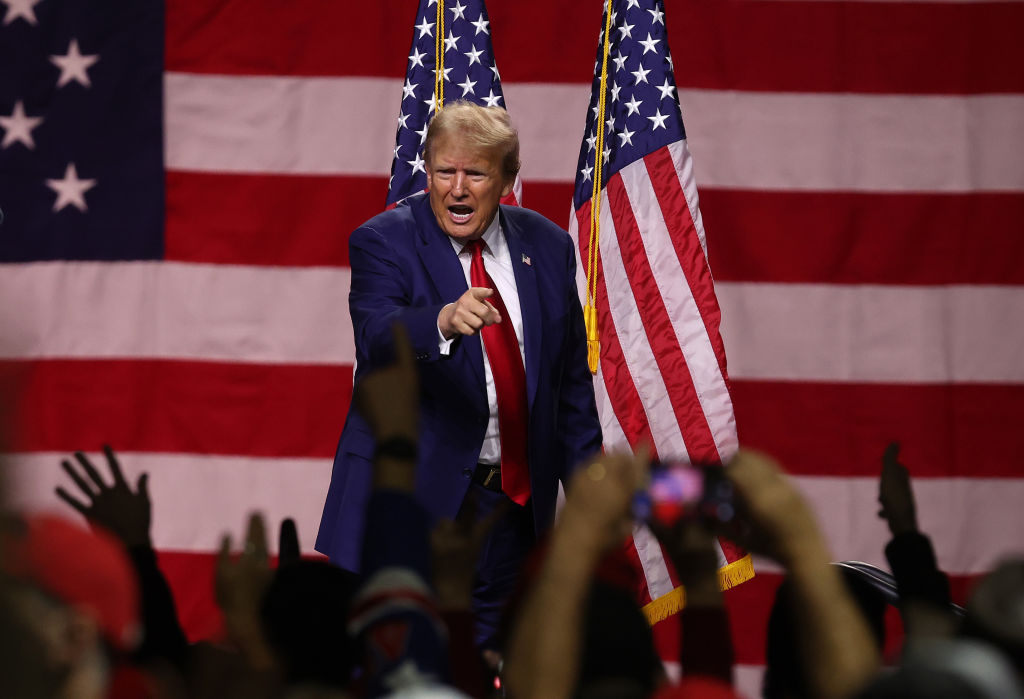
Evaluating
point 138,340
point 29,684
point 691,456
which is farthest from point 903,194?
point 29,684

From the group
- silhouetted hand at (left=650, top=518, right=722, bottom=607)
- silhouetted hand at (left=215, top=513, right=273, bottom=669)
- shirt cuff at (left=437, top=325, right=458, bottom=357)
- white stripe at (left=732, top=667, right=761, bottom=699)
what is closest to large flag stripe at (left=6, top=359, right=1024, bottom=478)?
white stripe at (left=732, top=667, right=761, bottom=699)

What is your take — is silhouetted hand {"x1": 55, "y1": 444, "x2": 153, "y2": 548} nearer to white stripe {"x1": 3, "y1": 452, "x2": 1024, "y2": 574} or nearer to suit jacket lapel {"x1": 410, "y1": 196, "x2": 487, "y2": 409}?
suit jacket lapel {"x1": 410, "y1": 196, "x2": 487, "y2": 409}

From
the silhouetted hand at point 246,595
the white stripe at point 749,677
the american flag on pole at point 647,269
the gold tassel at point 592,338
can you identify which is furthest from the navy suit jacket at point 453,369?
the white stripe at point 749,677

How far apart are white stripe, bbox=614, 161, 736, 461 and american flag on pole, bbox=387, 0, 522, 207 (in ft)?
1.07

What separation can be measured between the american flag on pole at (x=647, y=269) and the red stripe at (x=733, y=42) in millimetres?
555

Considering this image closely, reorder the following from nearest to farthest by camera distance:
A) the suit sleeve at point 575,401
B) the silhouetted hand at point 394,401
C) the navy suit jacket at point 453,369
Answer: the silhouetted hand at point 394,401 → the navy suit jacket at point 453,369 → the suit sleeve at point 575,401

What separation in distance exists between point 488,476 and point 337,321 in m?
1.62

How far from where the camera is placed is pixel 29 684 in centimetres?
69

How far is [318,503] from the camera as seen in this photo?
3.82 m

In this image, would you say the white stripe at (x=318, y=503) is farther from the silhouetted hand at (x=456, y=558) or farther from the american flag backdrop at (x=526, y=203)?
the silhouetted hand at (x=456, y=558)

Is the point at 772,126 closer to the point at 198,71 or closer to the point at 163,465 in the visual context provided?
the point at 198,71

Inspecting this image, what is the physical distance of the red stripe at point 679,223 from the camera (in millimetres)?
3248

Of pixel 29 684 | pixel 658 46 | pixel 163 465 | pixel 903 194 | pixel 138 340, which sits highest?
pixel 658 46

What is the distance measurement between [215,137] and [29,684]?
3.36 meters
